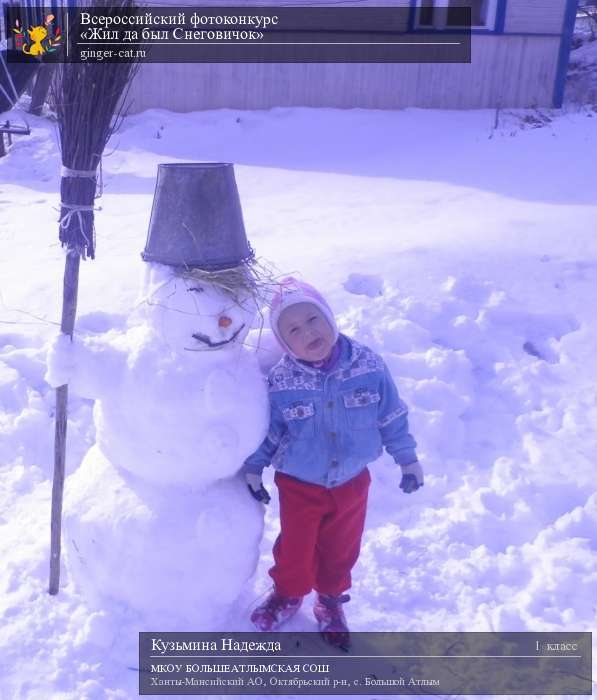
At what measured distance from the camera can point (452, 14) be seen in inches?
473

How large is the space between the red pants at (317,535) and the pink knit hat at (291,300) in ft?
1.59

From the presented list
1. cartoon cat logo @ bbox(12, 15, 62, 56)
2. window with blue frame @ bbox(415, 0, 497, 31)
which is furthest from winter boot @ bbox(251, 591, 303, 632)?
window with blue frame @ bbox(415, 0, 497, 31)

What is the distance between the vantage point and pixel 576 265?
15.1 ft

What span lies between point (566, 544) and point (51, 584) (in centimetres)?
193

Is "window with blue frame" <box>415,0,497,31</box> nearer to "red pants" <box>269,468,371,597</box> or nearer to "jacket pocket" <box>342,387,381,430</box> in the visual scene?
"jacket pocket" <box>342,387,381,430</box>

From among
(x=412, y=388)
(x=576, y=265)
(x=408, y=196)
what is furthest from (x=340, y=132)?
(x=412, y=388)

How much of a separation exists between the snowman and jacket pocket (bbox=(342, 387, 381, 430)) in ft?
0.89

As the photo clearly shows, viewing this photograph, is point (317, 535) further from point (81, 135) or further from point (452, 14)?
point (452, 14)

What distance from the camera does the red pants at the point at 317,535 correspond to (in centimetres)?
249

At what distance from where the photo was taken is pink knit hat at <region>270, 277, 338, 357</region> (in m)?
2.35
